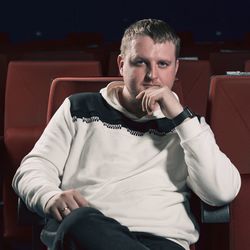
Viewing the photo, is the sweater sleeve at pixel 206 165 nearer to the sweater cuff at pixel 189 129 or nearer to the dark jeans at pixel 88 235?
the sweater cuff at pixel 189 129

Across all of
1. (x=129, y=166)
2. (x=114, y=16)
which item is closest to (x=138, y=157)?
(x=129, y=166)

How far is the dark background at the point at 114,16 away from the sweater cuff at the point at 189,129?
271 inches

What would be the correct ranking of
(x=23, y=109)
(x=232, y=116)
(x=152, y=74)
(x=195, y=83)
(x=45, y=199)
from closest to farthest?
(x=45, y=199) < (x=152, y=74) < (x=232, y=116) < (x=23, y=109) < (x=195, y=83)

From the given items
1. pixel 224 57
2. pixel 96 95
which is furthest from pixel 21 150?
pixel 224 57

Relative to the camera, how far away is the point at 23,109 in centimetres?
229

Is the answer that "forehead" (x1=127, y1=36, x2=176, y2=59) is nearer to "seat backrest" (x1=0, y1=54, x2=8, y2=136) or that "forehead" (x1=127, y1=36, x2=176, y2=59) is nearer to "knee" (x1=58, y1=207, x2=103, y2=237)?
"knee" (x1=58, y1=207, x2=103, y2=237)

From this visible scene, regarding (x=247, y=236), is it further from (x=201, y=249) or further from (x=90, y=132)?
(x=90, y=132)

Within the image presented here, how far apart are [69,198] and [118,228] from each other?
119 millimetres

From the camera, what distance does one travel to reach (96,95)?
173 centimetres

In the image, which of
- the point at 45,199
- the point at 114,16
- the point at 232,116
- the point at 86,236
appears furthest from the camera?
the point at 114,16

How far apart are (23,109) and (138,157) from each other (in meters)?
0.76

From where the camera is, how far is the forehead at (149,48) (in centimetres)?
161

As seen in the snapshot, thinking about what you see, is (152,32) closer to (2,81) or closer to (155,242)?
(155,242)

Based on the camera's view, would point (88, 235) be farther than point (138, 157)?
No
